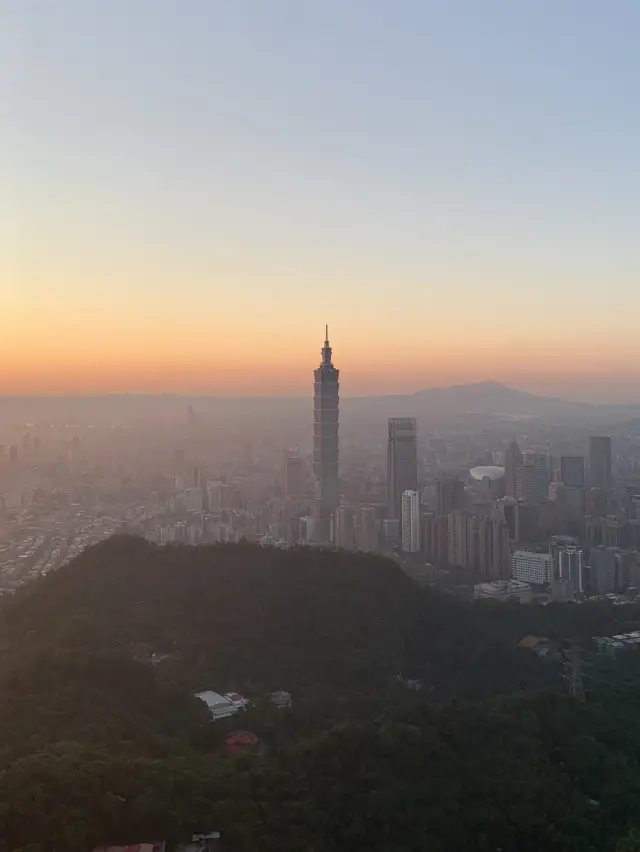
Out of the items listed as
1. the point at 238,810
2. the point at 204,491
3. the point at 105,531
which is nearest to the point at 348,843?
the point at 238,810

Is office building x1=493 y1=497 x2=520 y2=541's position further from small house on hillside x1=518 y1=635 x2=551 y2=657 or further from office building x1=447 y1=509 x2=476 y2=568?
small house on hillside x1=518 y1=635 x2=551 y2=657

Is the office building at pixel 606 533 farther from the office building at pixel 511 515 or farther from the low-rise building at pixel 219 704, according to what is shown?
the low-rise building at pixel 219 704

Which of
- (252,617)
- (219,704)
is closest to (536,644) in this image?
(252,617)

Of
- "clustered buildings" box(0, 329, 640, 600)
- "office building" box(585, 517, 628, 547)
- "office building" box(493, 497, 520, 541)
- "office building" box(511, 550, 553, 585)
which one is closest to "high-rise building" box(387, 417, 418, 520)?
"clustered buildings" box(0, 329, 640, 600)

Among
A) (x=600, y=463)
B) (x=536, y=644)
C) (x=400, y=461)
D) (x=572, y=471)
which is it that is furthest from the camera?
(x=600, y=463)

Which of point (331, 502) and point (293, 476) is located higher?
point (293, 476)

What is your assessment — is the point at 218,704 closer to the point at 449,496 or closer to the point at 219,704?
the point at 219,704
